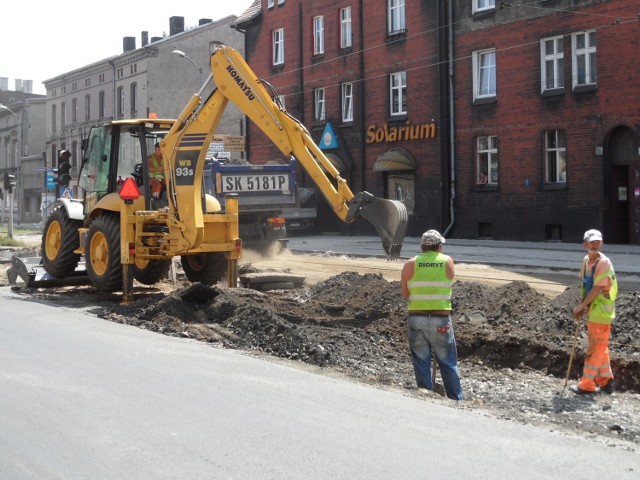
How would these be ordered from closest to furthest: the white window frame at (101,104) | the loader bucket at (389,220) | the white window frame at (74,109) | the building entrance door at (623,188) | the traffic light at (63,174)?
the loader bucket at (389,220), the traffic light at (63,174), the building entrance door at (623,188), the white window frame at (101,104), the white window frame at (74,109)

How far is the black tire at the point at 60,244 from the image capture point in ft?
53.4

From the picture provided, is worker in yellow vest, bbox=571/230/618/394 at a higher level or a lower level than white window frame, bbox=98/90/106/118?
lower

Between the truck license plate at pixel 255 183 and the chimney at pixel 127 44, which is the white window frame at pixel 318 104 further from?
the chimney at pixel 127 44

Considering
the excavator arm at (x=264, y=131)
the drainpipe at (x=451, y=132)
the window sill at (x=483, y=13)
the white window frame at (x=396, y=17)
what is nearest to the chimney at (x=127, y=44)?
the white window frame at (x=396, y=17)

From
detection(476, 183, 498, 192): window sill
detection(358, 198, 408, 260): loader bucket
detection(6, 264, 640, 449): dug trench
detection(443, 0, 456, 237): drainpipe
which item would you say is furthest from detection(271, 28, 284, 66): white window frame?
detection(358, 198, 408, 260): loader bucket

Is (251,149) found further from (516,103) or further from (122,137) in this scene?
(122,137)

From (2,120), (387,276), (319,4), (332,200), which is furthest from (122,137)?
(2,120)

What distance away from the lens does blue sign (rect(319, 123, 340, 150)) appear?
3884cm

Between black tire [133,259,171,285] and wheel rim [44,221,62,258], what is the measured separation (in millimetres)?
1594

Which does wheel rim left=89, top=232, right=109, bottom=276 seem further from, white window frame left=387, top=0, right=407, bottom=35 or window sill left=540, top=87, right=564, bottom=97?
white window frame left=387, top=0, right=407, bottom=35

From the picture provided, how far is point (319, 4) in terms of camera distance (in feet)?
131

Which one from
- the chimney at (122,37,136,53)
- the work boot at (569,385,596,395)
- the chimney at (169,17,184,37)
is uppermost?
→ the chimney at (169,17,184,37)

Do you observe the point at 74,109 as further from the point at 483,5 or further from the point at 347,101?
the point at 483,5

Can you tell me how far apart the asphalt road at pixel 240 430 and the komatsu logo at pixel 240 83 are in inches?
204
